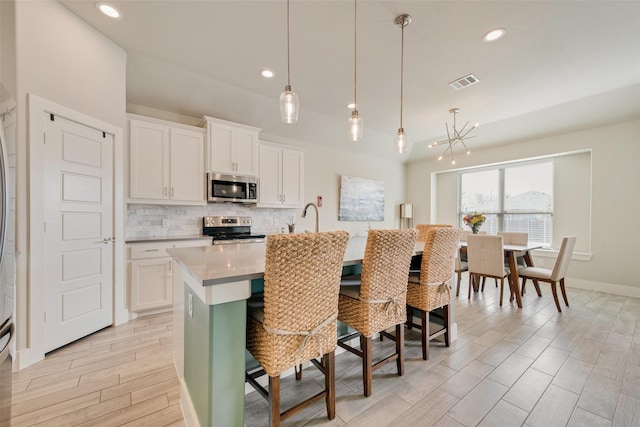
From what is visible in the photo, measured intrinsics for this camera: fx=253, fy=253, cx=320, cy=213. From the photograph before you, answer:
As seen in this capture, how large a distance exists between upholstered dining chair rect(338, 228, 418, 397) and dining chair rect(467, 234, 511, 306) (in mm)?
2267

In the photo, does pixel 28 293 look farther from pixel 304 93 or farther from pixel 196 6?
pixel 304 93

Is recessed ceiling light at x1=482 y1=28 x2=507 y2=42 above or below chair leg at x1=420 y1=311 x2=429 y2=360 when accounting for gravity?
above

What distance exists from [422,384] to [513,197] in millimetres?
5218

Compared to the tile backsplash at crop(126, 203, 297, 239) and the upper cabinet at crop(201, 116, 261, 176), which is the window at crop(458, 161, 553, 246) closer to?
the tile backsplash at crop(126, 203, 297, 239)

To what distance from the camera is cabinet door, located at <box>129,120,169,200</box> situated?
306cm

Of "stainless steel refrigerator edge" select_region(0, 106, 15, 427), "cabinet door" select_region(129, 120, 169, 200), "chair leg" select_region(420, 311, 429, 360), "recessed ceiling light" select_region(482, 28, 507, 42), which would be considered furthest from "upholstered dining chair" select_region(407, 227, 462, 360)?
"cabinet door" select_region(129, 120, 169, 200)

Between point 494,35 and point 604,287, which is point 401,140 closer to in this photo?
point 494,35

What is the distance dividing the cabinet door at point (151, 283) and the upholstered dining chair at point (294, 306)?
2.19 metres

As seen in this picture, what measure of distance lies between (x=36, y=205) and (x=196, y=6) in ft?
→ 6.90

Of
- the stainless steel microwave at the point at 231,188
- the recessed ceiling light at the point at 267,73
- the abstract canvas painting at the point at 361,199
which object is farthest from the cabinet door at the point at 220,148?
the abstract canvas painting at the point at 361,199

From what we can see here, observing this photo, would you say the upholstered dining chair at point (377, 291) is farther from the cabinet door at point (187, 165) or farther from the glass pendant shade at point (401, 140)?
the cabinet door at point (187, 165)

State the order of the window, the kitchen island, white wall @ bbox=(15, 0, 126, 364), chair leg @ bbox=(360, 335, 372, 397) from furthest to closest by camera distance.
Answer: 1. the window
2. white wall @ bbox=(15, 0, 126, 364)
3. chair leg @ bbox=(360, 335, 372, 397)
4. the kitchen island

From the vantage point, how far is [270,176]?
431 centimetres

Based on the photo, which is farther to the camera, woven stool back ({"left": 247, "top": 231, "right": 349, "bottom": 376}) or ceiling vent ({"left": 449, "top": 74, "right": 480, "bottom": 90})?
ceiling vent ({"left": 449, "top": 74, "right": 480, "bottom": 90})
